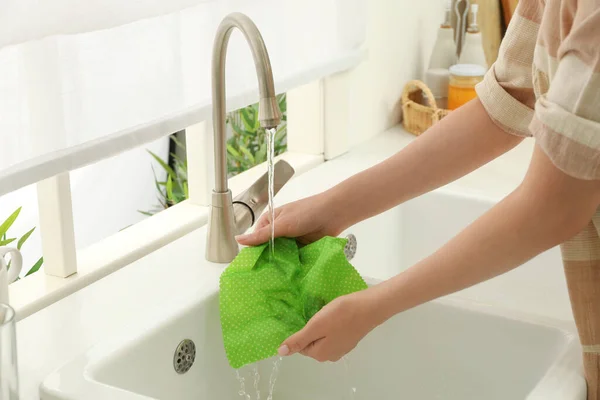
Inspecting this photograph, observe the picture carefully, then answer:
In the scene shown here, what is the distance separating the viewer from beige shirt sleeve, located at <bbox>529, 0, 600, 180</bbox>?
2.59 ft

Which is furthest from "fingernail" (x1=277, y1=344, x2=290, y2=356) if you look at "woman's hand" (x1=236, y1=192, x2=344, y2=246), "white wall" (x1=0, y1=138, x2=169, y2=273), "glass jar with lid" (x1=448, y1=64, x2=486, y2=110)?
"white wall" (x1=0, y1=138, x2=169, y2=273)

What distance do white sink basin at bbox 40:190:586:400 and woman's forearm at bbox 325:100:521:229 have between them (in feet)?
0.56

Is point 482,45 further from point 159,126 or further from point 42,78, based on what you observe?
point 42,78

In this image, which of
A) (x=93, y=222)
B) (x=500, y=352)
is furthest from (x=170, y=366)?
(x=93, y=222)

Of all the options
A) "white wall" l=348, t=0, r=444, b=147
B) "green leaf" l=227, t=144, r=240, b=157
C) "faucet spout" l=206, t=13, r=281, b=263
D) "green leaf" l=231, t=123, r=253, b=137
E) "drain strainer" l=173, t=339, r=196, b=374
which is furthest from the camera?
"green leaf" l=231, t=123, r=253, b=137

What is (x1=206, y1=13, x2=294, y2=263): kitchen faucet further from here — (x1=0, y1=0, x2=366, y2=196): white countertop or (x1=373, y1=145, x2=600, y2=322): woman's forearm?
(x1=373, y1=145, x2=600, y2=322): woman's forearm

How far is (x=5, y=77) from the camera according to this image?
3.47 ft

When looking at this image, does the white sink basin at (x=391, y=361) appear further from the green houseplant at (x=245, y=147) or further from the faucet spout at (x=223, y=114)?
the green houseplant at (x=245, y=147)

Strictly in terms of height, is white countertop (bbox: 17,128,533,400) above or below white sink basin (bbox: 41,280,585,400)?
above

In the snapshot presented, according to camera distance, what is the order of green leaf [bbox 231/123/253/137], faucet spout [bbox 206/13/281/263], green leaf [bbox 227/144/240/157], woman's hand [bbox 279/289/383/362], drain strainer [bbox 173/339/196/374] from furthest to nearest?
green leaf [bbox 231/123/253/137] < green leaf [bbox 227/144/240/157] < drain strainer [bbox 173/339/196/374] < faucet spout [bbox 206/13/281/263] < woman's hand [bbox 279/289/383/362]

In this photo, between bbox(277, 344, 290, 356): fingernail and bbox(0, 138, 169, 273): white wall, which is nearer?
bbox(277, 344, 290, 356): fingernail

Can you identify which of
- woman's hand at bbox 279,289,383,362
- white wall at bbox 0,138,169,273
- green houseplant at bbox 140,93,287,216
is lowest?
white wall at bbox 0,138,169,273

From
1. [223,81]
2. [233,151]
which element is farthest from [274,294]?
[233,151]

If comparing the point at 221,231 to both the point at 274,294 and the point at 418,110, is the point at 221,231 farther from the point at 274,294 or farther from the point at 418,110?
the point at 418,110
